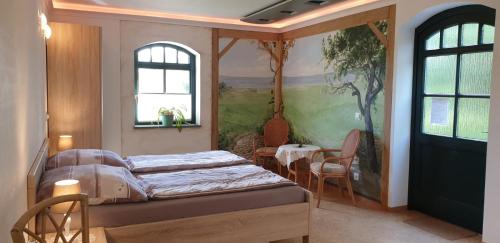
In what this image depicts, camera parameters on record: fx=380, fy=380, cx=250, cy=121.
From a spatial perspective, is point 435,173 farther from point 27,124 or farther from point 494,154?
point 27,124

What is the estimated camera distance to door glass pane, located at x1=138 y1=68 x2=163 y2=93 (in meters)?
5.67

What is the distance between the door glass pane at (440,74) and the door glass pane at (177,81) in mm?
3446

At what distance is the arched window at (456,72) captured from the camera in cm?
356

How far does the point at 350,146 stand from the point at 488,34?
188cm

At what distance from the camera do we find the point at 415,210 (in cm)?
439

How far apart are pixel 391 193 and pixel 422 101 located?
1.11m

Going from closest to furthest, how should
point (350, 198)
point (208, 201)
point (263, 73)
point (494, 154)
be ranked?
point (208, 201), point (494, 154), point (350, 198), point (263, 73)

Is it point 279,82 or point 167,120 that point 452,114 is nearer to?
point 279,82

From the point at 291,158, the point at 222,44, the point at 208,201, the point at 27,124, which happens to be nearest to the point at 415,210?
the point at 291,158

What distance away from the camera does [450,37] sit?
155 inches

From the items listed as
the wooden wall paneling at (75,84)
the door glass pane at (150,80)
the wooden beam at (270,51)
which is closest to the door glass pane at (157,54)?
the door glass pane at (150,80)

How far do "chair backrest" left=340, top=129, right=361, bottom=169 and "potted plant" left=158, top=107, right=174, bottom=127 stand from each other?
8.38ft

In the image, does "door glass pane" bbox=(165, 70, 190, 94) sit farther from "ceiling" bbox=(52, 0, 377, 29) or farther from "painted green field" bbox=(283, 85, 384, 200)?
"painted green field" bbox=(283, 85, 384, 200)

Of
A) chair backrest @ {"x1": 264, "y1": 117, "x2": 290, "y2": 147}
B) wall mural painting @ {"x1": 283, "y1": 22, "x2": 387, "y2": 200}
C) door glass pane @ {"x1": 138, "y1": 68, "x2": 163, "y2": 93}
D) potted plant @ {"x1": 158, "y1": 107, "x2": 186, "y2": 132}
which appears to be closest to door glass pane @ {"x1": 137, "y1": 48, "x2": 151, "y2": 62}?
door glass pane @ {"x1": 138, "y1": 68, "x2": 163, "y2": 93}
